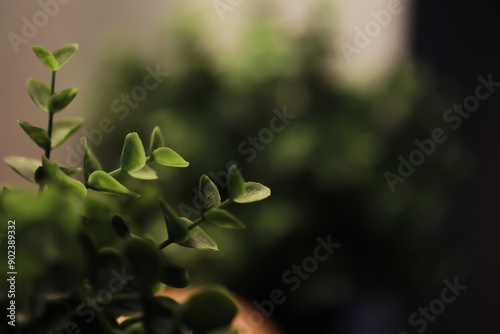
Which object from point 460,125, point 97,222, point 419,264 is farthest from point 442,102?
point 97,222

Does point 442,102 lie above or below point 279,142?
above

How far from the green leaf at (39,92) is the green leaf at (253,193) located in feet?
0.25

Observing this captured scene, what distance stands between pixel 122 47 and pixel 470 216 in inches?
30.4

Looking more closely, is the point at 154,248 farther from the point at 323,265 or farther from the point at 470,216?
the point at 470,216

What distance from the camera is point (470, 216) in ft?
3.61

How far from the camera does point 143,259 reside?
0.13 m
